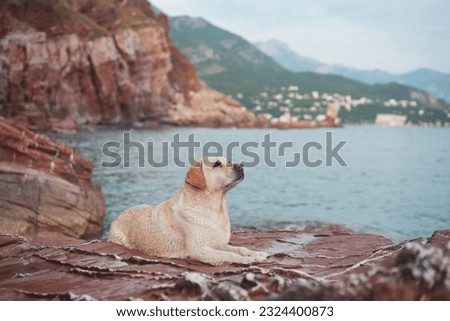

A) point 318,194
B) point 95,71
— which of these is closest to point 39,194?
point 318,194

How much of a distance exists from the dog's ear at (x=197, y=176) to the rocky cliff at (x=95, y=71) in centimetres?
5710

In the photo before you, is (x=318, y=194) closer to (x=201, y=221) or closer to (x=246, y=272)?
(x=201, y=221)

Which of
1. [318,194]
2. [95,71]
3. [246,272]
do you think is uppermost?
[95,71]

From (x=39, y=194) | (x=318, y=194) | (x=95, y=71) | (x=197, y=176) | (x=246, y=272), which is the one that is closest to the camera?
(x=246, y=272)

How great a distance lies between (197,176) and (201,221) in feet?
2.13

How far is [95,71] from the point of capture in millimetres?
80750

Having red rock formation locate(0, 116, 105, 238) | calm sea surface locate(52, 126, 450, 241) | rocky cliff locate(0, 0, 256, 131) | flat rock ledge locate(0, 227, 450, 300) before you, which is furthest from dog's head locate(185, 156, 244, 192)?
rocky cliff locate(0, 0, 256, 131)

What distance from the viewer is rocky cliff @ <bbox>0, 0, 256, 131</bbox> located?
61.8 metres

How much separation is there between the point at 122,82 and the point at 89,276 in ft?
273

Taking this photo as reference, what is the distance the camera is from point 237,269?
20.1ft

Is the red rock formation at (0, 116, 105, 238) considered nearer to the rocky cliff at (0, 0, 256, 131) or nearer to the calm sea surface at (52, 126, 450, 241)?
the calm sea surface at (52, 126, 450, 241)

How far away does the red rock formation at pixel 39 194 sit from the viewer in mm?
13992

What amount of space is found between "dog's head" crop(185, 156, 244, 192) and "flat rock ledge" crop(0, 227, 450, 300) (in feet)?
3.70
